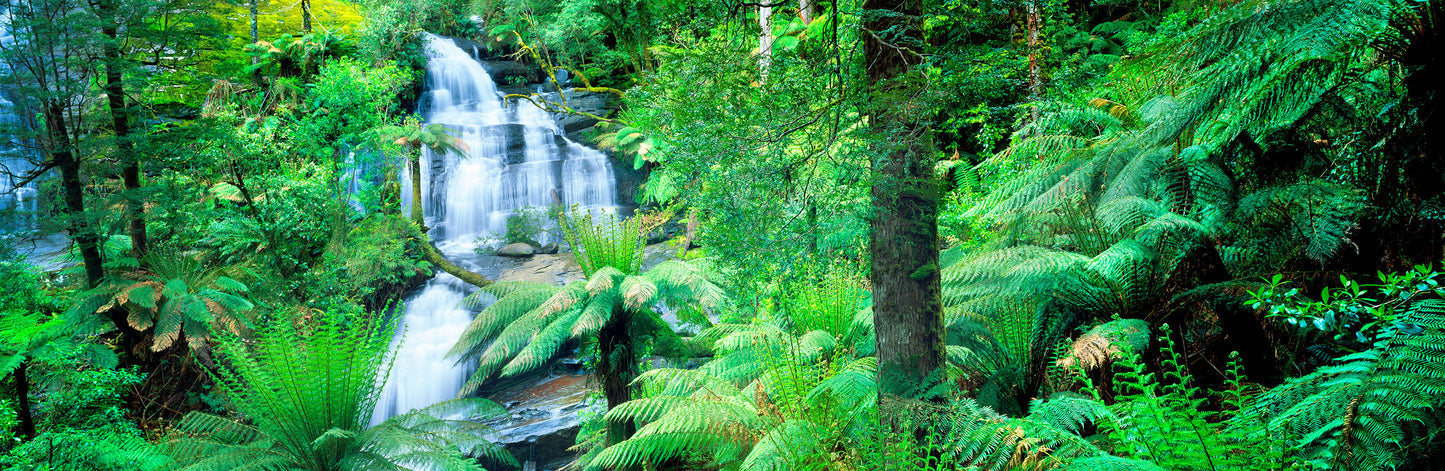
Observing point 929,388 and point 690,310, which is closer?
point 929,388

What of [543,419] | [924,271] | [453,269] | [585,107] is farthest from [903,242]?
[585,107]

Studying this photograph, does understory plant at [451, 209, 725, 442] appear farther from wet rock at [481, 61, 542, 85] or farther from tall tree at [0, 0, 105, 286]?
wet rock at [481, 61, 542, 85]

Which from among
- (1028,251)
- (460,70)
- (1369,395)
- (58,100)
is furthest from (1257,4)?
(460,70)

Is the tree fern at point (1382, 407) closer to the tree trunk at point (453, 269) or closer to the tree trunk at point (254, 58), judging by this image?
the tree trunk at point (453, 269)

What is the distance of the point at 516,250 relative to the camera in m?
9.98

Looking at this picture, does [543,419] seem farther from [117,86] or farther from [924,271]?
[924,271]

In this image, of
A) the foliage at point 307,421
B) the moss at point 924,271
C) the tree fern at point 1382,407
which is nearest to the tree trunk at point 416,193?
the foliage at point 307,421

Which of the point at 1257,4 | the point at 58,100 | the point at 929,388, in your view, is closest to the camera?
the point at 1257,4

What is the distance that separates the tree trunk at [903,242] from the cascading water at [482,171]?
6.73m

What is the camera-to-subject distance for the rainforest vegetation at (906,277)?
2117 mm

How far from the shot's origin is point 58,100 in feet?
14.2

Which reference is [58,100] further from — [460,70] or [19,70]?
[460,70]

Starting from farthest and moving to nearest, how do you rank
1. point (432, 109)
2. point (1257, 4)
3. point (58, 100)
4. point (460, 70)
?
point (460, 70) → point (432, 109) → point (58, 100) → point (1257, 4)

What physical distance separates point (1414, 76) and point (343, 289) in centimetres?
901
